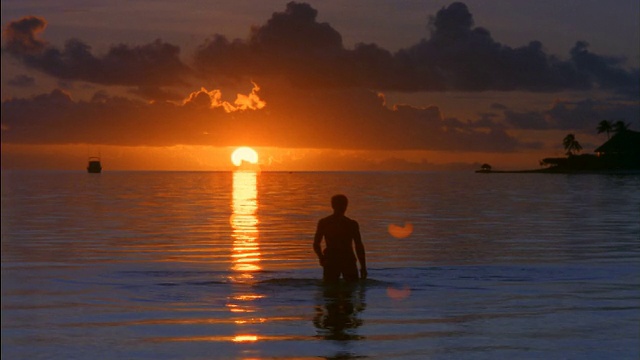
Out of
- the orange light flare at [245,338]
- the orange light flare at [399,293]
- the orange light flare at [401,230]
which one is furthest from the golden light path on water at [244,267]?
the orange light flare at [401,230]

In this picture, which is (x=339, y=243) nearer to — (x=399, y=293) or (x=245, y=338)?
(x=399, y=293)

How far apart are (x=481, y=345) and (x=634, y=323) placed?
3517 mm

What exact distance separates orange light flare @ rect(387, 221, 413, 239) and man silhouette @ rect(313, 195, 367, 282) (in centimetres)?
1727

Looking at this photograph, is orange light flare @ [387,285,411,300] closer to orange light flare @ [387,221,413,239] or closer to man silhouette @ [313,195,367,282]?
man silhouette @ [313,195,367,282]

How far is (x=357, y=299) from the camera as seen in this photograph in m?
18.6

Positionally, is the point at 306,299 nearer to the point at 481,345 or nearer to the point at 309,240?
the point at 481,345

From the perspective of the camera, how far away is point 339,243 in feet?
62.7

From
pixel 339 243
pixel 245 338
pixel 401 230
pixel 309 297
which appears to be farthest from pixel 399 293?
pixel 401 230

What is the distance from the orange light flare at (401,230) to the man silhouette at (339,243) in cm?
1727

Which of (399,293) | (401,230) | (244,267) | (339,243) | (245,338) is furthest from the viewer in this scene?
(401,230)

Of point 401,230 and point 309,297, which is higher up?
point 401,230

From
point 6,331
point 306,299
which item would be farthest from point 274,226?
point 6,331

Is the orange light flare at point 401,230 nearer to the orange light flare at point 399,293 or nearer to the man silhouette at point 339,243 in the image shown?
the orange light flare at point 399,293

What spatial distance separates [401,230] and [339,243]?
72.9ft
